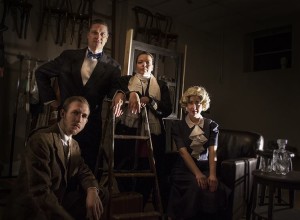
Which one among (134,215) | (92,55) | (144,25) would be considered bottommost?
(134,215)

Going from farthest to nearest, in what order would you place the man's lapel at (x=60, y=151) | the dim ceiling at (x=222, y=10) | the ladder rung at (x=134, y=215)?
1. the dim ceiling at (x=222, y=10)
2. the ladder rung at (x=134, y=215)
3. the man's lapel at (x=60, y=151)

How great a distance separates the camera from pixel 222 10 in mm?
5164

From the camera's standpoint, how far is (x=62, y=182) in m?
1.69

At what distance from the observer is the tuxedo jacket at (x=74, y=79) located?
2.39m

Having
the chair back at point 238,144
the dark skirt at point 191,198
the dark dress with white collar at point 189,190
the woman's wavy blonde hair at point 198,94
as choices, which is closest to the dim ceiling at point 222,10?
the chair back at point 238,144

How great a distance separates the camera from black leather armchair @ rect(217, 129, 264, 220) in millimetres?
2365

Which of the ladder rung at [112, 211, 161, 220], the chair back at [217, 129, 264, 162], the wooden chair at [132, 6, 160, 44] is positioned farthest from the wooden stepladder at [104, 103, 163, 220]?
the wooden chair at [132, 6, 160, 44]

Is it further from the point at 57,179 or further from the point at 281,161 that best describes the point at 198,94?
the point at 57,179

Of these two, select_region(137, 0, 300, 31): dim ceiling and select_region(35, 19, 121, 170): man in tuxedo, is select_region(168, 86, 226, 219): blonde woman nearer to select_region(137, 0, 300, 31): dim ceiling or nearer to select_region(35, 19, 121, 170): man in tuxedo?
select_region(35, 19, 121, 170): man in tuxedo

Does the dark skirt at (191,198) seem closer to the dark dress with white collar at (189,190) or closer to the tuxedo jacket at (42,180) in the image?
the dark dress with white collar at (189,190)

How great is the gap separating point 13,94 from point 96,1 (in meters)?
1.90

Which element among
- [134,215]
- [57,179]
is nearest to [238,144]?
[134,215]

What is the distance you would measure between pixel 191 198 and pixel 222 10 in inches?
151

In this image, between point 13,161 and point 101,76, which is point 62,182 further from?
point 13,161
